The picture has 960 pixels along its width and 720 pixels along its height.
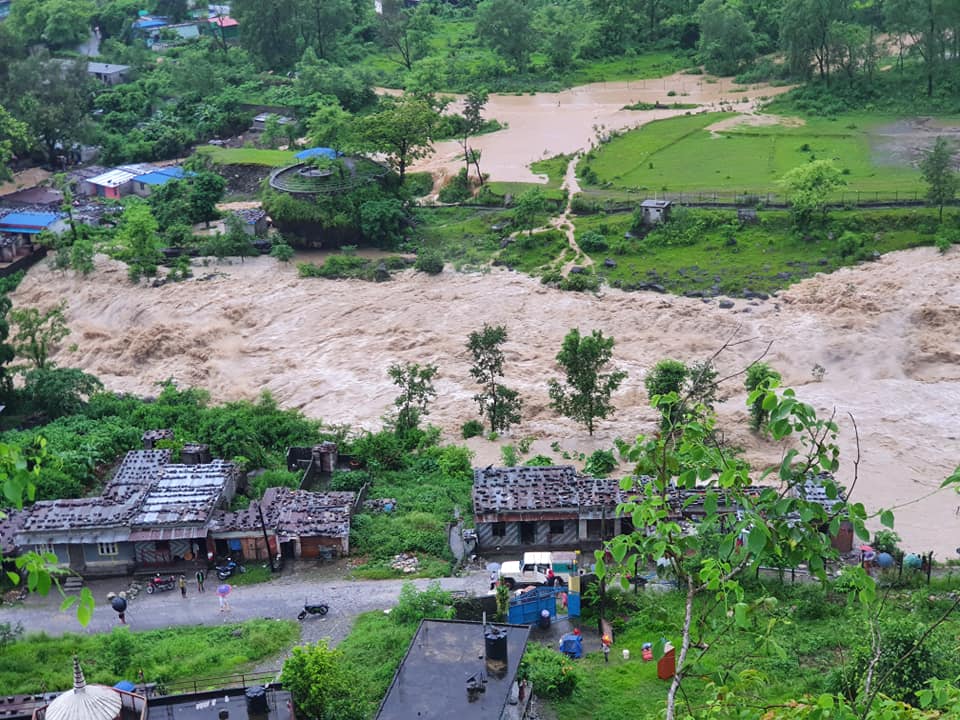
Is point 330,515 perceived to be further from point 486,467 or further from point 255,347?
point 255,347

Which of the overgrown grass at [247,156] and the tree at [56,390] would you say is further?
the overgrown grass at [247,156]

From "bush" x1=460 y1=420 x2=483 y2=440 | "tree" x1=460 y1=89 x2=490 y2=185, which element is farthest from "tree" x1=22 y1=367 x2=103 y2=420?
"tree" x1=460 y1=89 x2=490 y2=185

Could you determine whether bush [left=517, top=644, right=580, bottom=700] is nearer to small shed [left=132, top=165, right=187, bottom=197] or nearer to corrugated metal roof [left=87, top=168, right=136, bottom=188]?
small shed [left=132, top=165, right=187, bottom=197]

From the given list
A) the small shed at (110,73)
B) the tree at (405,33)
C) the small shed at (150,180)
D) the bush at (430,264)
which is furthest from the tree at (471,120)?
the small shed at (110,73)

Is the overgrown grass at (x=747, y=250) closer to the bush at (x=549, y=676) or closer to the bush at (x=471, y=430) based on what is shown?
the bush at (x=471, y=430)

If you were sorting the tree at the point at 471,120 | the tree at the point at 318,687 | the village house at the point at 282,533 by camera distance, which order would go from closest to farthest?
the tree at the point at 318,687 < the village house at the point at 282,533 < the tree at the point at 471,120

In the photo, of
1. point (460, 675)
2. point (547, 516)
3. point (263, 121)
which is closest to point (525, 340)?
point (547, 516)

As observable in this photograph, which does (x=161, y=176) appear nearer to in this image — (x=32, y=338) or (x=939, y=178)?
(x=32, y=338)
